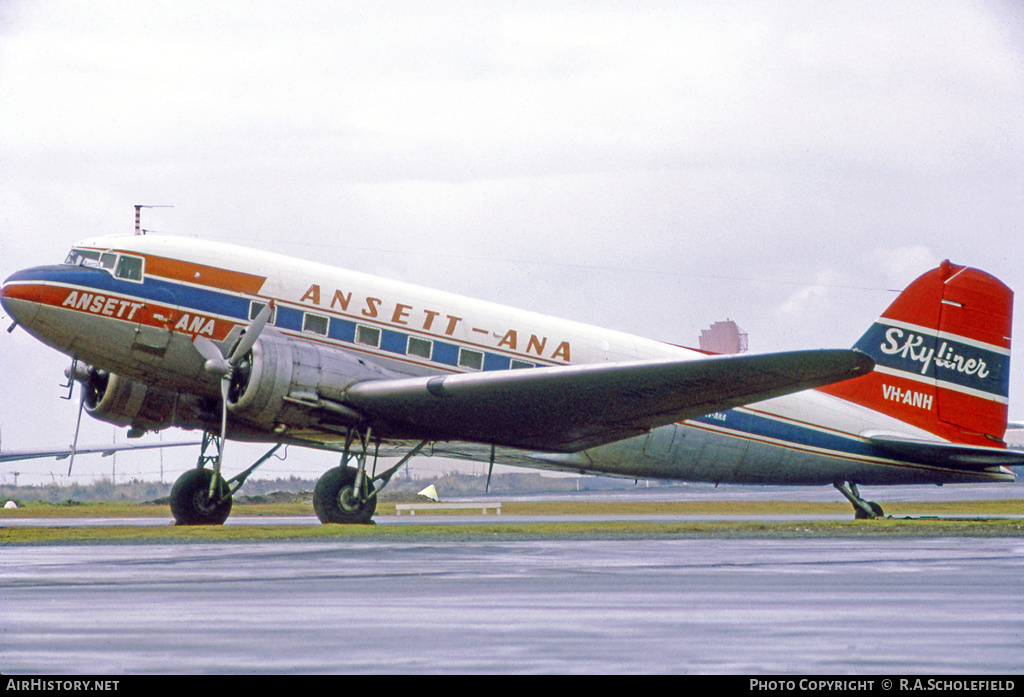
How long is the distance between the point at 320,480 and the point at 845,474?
10541mm

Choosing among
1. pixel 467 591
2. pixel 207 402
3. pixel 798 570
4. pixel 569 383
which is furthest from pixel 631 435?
pixel 467 591

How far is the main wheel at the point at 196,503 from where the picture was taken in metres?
20.7

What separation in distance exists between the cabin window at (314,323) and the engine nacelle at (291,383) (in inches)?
15.7

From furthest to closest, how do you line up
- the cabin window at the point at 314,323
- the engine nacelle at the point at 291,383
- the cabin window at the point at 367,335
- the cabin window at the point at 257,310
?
the cabin window at the point at 367,335 < the cabin window at the point at 314,323 < the cabin window at the point at 257,310 < the engine nacelle at the point at 291,383

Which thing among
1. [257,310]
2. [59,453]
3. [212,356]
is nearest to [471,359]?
[257,310]

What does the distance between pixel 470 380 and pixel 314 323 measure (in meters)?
3.01

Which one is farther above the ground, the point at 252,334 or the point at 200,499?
the point at 252,334

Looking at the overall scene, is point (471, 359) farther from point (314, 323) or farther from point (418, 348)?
point (314, 323)

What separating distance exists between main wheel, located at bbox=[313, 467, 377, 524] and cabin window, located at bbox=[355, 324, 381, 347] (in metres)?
2.29

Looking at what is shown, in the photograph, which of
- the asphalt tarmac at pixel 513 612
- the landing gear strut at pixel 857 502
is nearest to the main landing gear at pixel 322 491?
the asphalt tarmac at pixel 513 612

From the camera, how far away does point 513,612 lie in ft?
27.0

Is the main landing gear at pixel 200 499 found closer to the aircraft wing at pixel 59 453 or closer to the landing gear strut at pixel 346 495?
the landing gear strut at pixel 346 495
